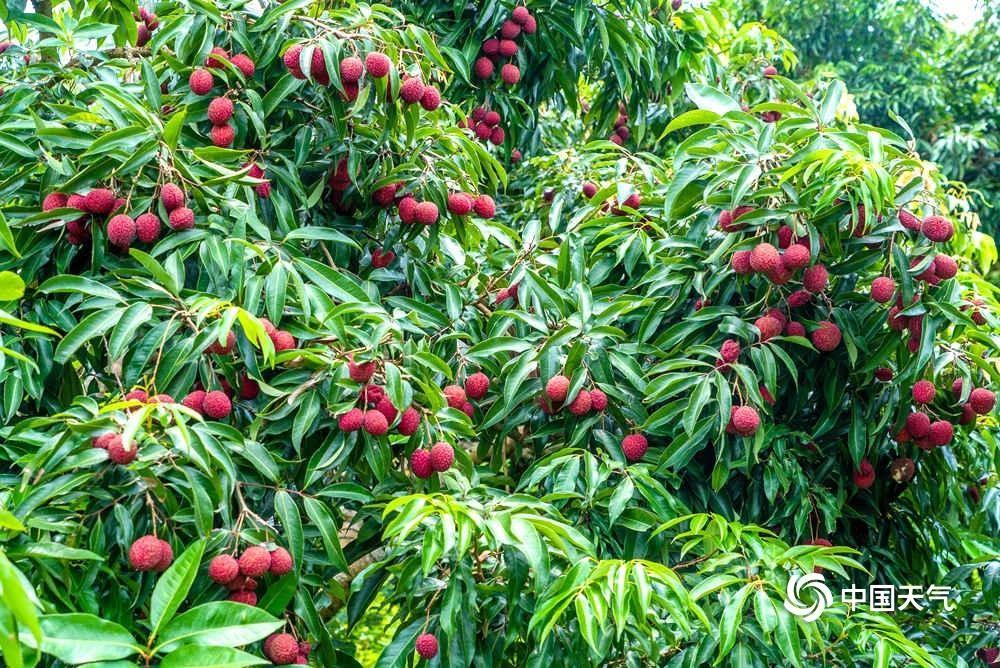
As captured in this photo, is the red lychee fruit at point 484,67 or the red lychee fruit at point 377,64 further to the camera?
the red lychee fruit at point 484,67

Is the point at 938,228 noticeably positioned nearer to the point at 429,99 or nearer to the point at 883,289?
the point at 883,289

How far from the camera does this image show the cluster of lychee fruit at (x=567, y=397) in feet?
7.22

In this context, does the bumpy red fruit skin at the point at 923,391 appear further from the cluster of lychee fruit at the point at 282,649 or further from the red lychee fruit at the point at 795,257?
the cluster of lychee fruit at the point at 282,649

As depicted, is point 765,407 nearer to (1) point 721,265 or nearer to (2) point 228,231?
(1) point 721,265

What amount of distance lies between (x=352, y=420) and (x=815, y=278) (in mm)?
973

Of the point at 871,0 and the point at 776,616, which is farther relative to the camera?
the point at 871,0

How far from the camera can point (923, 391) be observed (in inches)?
89.4

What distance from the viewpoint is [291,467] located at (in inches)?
80.4

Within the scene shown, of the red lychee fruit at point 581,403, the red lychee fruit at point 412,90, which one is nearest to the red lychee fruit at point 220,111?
the red lychee fruit at point 412,90

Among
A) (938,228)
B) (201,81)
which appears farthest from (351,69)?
(938,228)

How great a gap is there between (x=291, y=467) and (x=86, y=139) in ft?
2.47

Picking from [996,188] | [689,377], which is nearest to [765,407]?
[689,377]

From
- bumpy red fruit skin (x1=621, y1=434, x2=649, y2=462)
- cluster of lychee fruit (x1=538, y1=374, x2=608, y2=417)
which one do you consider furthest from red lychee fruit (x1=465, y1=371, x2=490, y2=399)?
bumpy red fruit skin (x1=621, y1=434, x2=649, y2=462)

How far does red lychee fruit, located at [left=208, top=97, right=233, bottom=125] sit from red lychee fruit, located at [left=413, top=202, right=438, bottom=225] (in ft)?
1.48
